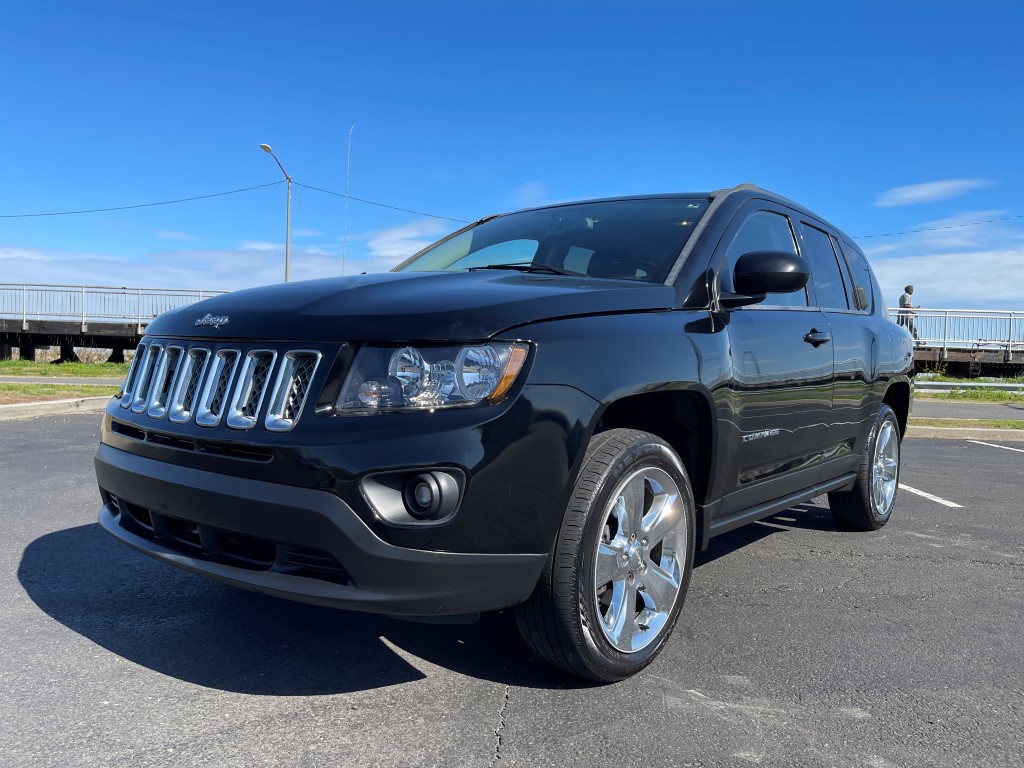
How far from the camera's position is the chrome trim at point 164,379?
2678 mm

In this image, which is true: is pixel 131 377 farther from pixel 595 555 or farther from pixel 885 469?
pixel 885 469

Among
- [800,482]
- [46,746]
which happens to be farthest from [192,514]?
[800,482]

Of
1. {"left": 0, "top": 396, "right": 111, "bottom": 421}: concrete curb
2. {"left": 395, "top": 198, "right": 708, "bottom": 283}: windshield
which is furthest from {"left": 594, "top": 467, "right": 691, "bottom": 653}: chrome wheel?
{"left": 0, "top": 396, "right": 111, "bottom": 421}: concrete curb

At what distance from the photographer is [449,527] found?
2205 mm

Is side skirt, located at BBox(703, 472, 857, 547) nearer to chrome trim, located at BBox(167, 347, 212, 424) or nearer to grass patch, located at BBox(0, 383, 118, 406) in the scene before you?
chrome trim, located at BBox(167, 347, 212, 424)

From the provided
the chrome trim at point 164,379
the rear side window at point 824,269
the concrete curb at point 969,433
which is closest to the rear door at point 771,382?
the rear side window at point 824,269

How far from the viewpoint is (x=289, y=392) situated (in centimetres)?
232

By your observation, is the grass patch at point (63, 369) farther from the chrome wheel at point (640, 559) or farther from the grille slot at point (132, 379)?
the chrome wheel at point (640, 559)

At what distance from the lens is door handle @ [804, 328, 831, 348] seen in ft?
12.4

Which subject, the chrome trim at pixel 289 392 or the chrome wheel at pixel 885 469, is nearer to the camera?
the chrome trim at pixel 289 392

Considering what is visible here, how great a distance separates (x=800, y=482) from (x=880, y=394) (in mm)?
1257

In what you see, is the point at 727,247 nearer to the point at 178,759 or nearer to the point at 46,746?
the point at 178,759

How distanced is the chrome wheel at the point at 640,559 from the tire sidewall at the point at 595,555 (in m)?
0.02

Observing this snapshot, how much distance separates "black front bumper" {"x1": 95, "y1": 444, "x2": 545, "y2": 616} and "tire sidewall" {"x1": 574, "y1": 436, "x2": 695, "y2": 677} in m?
0.18
